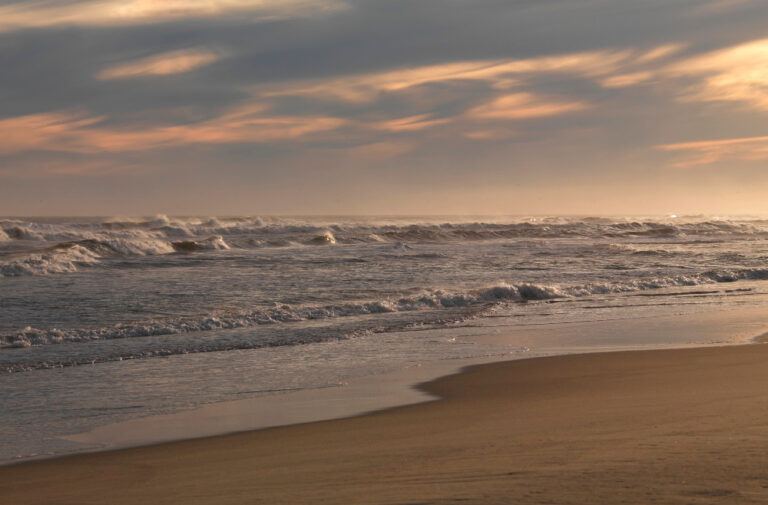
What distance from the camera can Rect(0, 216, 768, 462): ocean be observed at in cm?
825

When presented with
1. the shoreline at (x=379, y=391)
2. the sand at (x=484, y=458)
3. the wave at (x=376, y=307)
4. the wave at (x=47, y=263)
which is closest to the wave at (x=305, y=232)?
the wave at (x=47, y=263)

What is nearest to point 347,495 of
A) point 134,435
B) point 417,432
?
point 417,432

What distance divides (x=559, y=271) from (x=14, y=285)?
16.3 metres

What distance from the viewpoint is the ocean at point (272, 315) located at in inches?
325

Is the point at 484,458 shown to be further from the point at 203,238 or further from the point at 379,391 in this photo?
the point at 203,238

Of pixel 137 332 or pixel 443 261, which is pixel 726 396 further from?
pixel 443 261

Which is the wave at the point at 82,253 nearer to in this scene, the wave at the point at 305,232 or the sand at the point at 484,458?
the wave at the point at 305,232

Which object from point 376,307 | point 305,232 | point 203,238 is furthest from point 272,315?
point 305,232

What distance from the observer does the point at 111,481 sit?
4941 mm

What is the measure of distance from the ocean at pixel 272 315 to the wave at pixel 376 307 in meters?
0.04

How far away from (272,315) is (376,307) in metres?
2.45

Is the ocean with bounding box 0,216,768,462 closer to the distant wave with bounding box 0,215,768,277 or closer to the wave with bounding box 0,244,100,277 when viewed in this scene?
the wave with bounding box 0,244,100,277

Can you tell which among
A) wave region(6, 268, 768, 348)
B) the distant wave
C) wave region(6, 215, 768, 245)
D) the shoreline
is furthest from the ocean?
wave region(6, 215, 768, 245)

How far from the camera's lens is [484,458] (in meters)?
4.55
